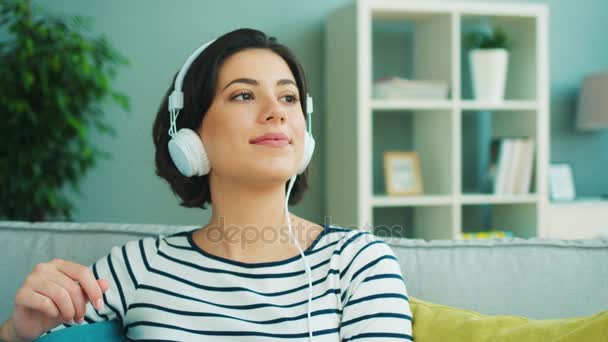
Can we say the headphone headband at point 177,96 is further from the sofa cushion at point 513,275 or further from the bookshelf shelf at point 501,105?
the bookshelf shelf at point 501,105

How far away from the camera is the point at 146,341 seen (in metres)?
1.03

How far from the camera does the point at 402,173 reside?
3.06m

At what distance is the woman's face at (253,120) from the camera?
105cm

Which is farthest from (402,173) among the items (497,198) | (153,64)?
(153,64)

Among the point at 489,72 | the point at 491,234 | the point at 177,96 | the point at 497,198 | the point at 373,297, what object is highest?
the point at 489,72

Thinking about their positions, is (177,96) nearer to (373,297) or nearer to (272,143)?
(272,143)

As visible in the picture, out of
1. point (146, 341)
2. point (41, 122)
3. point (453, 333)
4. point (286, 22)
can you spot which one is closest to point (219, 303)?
point (146, 341)

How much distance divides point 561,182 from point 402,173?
37.7 inches

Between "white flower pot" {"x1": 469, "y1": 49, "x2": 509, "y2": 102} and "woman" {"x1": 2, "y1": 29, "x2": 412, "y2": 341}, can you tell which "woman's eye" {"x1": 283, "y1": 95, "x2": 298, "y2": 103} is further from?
"white flower pot" {"x1": 469, "y1": 49, "x2": 509, "y2": 102}

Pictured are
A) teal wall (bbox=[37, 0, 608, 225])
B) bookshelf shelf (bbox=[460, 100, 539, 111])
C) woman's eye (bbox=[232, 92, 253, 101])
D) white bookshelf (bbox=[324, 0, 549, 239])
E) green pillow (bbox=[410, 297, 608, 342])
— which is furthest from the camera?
teal wall (bbox=[37, 0, 608, 225])

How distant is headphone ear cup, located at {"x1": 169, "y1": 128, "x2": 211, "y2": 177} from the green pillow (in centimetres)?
45

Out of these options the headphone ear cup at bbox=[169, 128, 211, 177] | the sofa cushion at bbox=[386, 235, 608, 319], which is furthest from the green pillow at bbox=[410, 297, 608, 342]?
the headphone ear cup at bbox=[169, 128, 211, 177]

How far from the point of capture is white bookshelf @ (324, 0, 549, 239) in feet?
9.29

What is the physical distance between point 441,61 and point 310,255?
2.14 m
